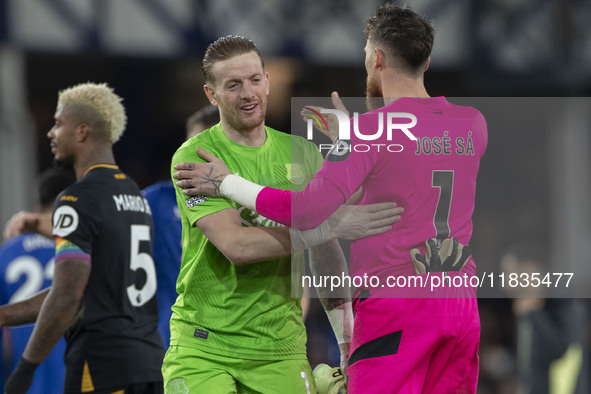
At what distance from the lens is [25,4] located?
12.0 m

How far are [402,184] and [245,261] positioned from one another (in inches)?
30.6

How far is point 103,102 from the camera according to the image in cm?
557

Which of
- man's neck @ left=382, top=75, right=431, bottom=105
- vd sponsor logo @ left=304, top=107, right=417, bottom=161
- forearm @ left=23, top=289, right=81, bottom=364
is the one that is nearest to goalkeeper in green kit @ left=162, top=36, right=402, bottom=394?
vd sponsor logo @ left=304, top=107, right=417, bottom=161

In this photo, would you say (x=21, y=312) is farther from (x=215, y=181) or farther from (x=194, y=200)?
(x=215, y=181)

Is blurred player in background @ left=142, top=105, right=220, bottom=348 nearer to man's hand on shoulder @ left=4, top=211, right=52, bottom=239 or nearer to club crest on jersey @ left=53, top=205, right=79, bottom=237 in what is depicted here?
man's hand on shoulder @ left=4, top=211, right=52, bottom=239

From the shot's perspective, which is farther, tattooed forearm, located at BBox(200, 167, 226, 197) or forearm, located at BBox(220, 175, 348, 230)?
tattooed forearm, located at BBox(200, 167, 226, 197)

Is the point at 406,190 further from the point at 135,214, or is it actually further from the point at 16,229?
the point at 16,229

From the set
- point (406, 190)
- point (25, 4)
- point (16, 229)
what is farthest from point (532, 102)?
point (406, 190)

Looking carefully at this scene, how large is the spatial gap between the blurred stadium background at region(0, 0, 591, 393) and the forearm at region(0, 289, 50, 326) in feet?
16.0

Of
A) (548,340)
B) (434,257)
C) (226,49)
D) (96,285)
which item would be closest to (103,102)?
(96,285)

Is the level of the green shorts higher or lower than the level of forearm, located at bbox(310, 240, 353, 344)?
lower

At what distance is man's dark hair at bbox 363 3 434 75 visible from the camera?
3.91 m

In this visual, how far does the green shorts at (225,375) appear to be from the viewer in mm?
3926

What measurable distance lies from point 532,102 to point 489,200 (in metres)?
3.12
